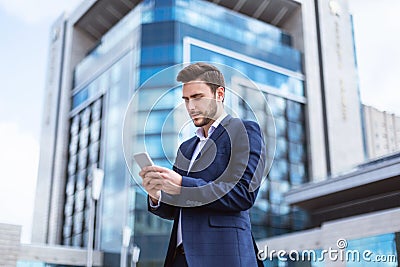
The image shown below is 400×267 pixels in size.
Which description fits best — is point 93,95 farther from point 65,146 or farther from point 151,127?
point 151,127

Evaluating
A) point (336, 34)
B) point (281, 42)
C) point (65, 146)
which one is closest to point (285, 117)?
point (281, 42)

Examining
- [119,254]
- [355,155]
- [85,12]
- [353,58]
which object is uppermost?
[85,12]

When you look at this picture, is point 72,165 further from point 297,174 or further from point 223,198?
point 223,198

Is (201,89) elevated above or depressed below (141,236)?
below

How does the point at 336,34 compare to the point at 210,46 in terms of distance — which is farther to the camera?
the point at 336,34

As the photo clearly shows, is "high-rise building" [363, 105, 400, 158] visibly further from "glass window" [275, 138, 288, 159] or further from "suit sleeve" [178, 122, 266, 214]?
"suit sleeve" [178, 122, 266, 214]

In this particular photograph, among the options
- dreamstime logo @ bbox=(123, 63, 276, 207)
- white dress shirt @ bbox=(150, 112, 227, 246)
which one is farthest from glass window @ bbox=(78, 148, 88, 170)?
white dress shirt @ bbox=(150, 112, 227, 246)

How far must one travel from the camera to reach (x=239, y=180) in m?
1.92

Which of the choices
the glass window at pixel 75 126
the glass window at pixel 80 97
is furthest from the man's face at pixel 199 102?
the glass window at pixel 75 126

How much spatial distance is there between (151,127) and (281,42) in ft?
108

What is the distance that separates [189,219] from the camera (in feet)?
6.46

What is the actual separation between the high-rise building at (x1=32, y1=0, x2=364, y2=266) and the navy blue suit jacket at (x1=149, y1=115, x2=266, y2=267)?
24.3 m

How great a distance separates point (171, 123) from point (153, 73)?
26527mm

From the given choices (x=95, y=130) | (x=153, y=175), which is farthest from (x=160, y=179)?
(x=95, y=130)
